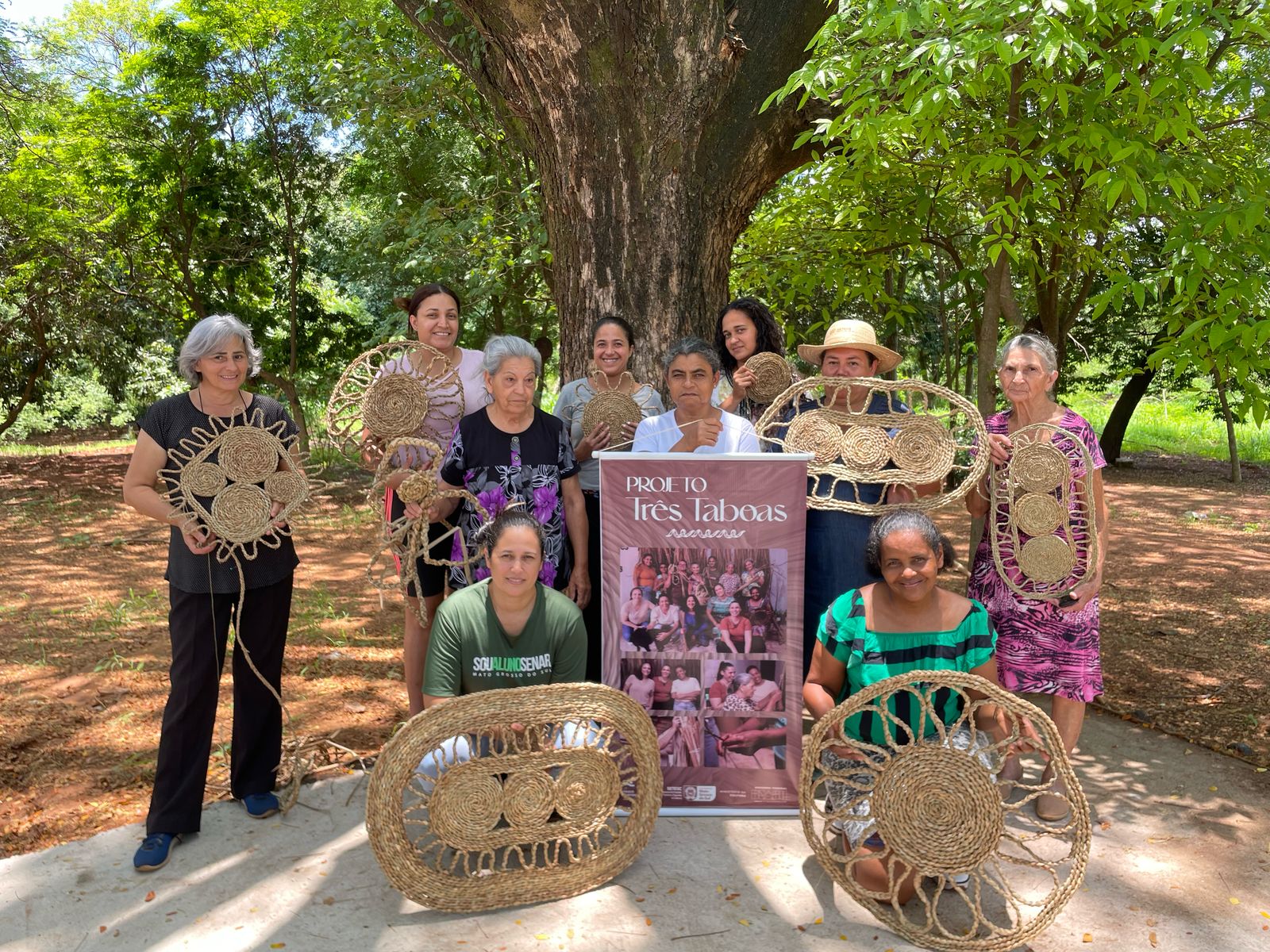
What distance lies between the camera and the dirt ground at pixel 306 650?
164 inches

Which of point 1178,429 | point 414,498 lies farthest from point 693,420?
point 1178,429

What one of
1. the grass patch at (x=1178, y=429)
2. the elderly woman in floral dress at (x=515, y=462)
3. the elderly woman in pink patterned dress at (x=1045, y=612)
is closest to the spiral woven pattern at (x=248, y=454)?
the elderly woman in floral dress at (x=515, y=462)

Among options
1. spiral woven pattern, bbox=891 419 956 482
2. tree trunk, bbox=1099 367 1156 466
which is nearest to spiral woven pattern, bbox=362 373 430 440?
spiral woven pattern, bbox=891 419 956 482

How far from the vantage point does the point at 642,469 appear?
349 cm

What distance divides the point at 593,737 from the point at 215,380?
176 cm

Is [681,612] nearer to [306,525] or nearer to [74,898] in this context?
[74,898]

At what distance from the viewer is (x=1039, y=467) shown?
139 inches

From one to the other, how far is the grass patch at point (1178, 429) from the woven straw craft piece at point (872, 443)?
14747 mm

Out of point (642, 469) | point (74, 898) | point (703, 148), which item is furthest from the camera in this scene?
point (703, 148)

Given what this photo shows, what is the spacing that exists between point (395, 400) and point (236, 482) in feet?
2.16

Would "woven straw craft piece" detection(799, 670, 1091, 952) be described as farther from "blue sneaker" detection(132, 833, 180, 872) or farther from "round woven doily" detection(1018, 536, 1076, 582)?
"blue sneaker" detection(132, 833, 180, 872)

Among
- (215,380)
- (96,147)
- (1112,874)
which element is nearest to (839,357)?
(1112,874)

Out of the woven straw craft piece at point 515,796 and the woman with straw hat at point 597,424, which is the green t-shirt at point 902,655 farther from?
the woman with straw hat at point 597,424

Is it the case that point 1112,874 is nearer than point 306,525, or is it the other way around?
point 1112,874
